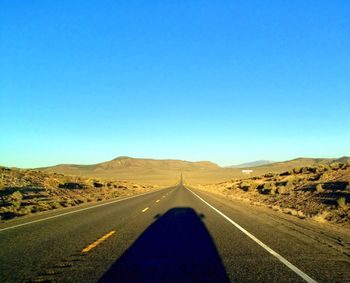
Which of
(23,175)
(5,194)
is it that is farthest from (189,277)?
(23,175)

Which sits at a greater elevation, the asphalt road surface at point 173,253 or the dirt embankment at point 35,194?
the dirt embankment at point 35,194

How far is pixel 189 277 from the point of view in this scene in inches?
217

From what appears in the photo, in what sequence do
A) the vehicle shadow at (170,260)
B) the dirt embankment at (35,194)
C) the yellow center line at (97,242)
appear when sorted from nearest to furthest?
the vehicle shadow at (170,260)
the yellow center line at (97,242)
the dirt embankment at (35,194)

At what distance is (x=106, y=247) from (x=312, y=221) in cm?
880

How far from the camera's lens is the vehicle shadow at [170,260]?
552 cm

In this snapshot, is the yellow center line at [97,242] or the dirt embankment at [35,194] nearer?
the yellow center line at [97,242]

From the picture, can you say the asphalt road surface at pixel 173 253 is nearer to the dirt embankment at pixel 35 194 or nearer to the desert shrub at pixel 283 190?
the dirt embankment at pixel 35 194

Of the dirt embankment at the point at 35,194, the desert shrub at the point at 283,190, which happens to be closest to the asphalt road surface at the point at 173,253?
the dirt embankment at the point at 35,194

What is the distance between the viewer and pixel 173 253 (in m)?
7.32

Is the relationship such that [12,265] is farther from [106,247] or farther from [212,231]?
[212,231]

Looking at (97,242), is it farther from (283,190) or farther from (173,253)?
(283,190)

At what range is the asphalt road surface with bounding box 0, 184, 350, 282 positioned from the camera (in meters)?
5.61

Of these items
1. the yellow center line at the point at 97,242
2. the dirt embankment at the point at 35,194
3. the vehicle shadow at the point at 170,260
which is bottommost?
the vehicle shadow at the point at 170,260

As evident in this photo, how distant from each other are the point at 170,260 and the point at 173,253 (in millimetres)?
639
